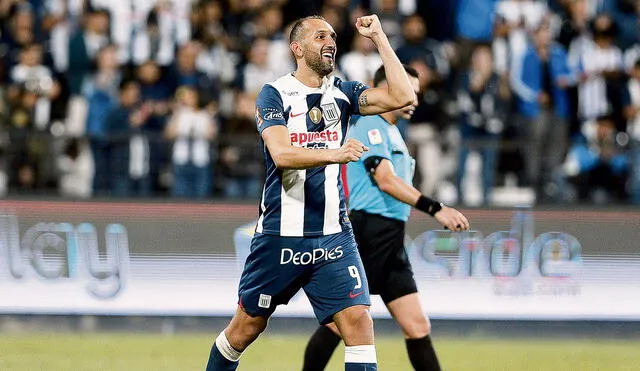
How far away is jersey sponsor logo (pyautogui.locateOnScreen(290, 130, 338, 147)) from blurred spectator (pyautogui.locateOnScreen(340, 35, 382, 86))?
779cm

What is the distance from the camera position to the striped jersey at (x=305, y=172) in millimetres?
7418

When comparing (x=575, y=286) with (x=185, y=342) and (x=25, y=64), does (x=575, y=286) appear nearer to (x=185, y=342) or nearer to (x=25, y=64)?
(x=185, y=342)

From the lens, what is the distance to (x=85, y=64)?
16.2 meters

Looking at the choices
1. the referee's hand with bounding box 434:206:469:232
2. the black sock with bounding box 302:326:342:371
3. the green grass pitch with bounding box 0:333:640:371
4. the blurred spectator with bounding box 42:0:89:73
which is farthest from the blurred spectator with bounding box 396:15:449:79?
the referee's hand with bounding box 434:206:469:232

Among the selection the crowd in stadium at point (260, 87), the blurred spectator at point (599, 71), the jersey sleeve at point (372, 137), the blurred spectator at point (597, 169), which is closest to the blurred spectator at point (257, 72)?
the crowd in stadium at point (260, 87)

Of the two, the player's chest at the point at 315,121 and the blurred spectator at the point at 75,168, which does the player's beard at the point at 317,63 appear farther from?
the blurred spectator at the point at 75,168

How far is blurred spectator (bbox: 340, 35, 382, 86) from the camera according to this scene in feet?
50.2

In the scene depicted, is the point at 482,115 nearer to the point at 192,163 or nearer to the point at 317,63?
the point at 192,163

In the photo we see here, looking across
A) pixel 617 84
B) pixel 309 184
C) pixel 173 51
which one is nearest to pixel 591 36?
pixel 617 84

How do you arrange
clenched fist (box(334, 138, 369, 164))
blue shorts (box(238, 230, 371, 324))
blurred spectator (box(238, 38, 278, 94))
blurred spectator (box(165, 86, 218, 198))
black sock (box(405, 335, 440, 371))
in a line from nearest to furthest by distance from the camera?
clenched fist (box(334, 138, 369, 164))
blue shorts (box(238, 230, 371, 324))
black sock (box(405, 335, 440, 371))
blurred spectator (box(165, 86, 218, 198))
blurred spectator (box(238, 38, 278, 94))

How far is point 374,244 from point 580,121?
24.5 ft

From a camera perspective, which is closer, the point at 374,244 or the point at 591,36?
the point at 374,244

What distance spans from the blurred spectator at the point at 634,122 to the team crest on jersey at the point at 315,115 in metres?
7.93

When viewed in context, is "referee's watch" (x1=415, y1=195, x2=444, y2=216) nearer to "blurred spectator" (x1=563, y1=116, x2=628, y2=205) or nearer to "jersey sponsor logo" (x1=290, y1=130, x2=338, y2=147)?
"jersey sponsor logo" (x1=290, y1=130, x2=338, y2=147)
